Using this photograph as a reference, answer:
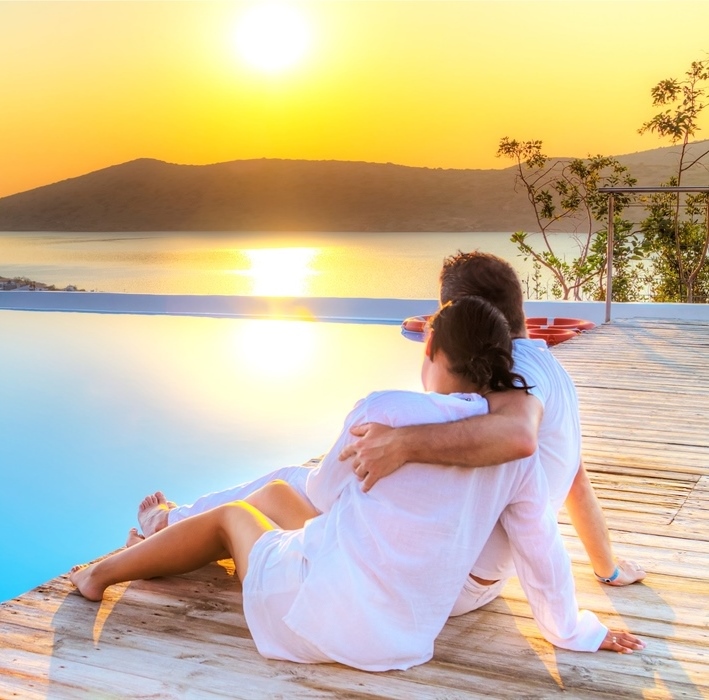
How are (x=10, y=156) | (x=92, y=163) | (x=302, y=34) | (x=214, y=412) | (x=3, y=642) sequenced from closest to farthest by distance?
(x=3, y=642), (x=214, y=412), (x=302, y=34), (x=10, y=156), (x=92, y=163)

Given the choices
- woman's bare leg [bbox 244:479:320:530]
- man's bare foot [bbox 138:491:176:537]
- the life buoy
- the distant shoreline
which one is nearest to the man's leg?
man's bare foot [bbox 138:491:176:537]

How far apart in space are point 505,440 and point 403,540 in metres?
0.25

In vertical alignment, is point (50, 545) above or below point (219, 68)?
below

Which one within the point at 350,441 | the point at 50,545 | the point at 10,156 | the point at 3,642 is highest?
the point at 10,156

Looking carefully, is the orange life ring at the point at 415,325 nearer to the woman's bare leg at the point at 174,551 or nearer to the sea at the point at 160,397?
the sea at the point at 160,397

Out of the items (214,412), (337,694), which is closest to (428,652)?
(337,694)

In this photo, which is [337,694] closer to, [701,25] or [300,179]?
[701,25]

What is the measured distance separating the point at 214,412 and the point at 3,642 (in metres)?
4.08

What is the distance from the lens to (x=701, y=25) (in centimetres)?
1133

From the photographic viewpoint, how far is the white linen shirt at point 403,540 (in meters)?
1.64

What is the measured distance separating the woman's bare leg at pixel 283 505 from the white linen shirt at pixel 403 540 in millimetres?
432

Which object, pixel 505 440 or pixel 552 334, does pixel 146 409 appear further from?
pixel 505 440

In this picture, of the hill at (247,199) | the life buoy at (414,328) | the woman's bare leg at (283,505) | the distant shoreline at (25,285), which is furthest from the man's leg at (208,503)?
the hill at (247,199)

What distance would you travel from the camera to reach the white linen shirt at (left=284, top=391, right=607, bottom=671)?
1638 mm
